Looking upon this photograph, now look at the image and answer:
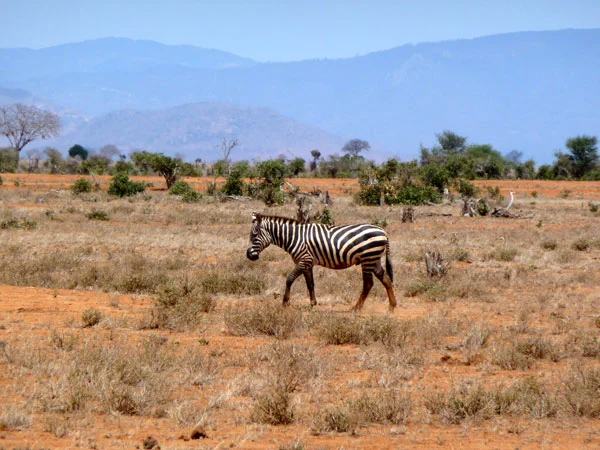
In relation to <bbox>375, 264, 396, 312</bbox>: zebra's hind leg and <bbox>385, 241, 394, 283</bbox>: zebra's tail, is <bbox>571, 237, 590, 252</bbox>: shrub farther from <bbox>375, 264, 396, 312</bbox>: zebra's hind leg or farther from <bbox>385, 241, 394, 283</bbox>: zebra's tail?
<bbox>375, 264, 396, 312</bbox>: zebra's hind leg

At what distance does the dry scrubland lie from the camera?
7.78 metres

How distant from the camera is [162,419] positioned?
8.01 meters

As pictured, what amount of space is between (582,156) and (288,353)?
248 feet

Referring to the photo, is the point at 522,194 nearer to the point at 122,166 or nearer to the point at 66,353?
the point at 122,166

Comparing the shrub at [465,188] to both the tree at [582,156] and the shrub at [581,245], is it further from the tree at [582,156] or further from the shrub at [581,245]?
the tree at [582,156]

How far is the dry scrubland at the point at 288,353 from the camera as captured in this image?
25.5ft

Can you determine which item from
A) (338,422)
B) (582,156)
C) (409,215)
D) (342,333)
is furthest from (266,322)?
(582,156)

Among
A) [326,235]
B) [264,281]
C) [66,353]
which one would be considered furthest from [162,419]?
[264,281]

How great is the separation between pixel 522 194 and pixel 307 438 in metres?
46.4

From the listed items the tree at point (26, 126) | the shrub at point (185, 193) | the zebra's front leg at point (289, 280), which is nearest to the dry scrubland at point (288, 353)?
the zebra's front leg at point (289, 280)

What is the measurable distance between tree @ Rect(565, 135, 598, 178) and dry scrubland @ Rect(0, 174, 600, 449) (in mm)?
60152

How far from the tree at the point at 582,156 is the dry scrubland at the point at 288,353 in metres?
60.2

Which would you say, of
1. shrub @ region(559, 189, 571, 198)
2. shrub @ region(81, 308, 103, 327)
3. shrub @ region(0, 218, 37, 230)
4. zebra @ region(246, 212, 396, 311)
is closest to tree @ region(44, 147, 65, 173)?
shrub @ region(559, 189, 571, 198)

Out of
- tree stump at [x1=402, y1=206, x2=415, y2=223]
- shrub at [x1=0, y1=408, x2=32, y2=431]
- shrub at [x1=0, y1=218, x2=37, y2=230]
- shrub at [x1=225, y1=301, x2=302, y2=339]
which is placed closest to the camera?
shrub at [x1=0, y1=408, x2=32, y2=431]
